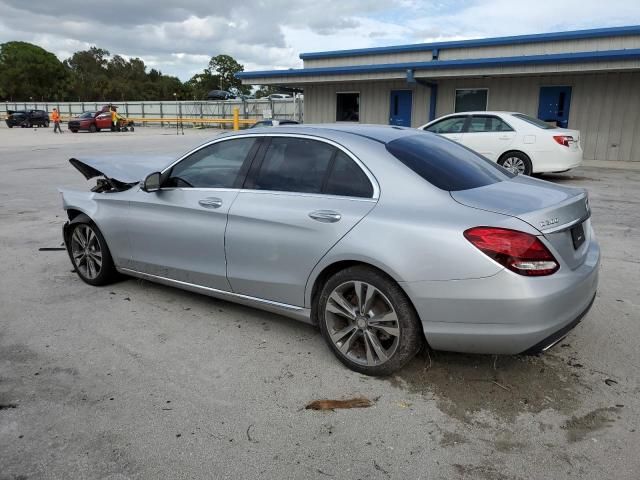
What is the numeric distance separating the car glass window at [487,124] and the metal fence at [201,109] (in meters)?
21.6

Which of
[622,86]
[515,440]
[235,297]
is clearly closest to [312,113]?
[622,86]

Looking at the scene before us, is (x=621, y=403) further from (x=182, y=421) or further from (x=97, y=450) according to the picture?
(x=97, y=450)

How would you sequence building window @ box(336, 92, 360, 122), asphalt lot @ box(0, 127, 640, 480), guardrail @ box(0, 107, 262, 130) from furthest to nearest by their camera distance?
guardrail @ box(0, 107, 262, 130) → building window @ box(336, 92, 360, 122) → asphalt lot @ box(0, 127, 640, 480)

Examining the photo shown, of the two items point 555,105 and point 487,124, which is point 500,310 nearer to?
point 487,124

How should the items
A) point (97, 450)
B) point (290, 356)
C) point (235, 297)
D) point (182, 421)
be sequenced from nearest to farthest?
point (97, 450)
point (182, 421)
point (290, 356)
point (235, 297)

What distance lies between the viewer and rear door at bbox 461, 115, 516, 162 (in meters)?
11.5

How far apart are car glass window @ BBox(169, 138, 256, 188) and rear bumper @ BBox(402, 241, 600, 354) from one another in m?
1.75

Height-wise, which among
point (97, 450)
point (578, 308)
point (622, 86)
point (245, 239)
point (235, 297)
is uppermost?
point (622, 86)

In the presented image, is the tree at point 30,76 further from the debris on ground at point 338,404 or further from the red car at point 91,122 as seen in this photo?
the debris on ground at point 338,404

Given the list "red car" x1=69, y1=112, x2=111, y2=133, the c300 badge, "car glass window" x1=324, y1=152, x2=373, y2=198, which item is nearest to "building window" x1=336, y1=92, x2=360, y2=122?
"car glass window" x1=324, y1=152, x2=373, y2=198

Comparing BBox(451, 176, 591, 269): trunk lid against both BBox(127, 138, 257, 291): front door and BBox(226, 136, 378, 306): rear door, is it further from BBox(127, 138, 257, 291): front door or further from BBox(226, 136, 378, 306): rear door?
BBox(127, 138, 257, 291): front door

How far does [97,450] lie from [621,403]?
2.89 metres

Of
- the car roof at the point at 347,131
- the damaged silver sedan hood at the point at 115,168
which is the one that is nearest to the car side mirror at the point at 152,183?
the damaged silver sedan hood at the point at 115,168

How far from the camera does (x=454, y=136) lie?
12.1 m
